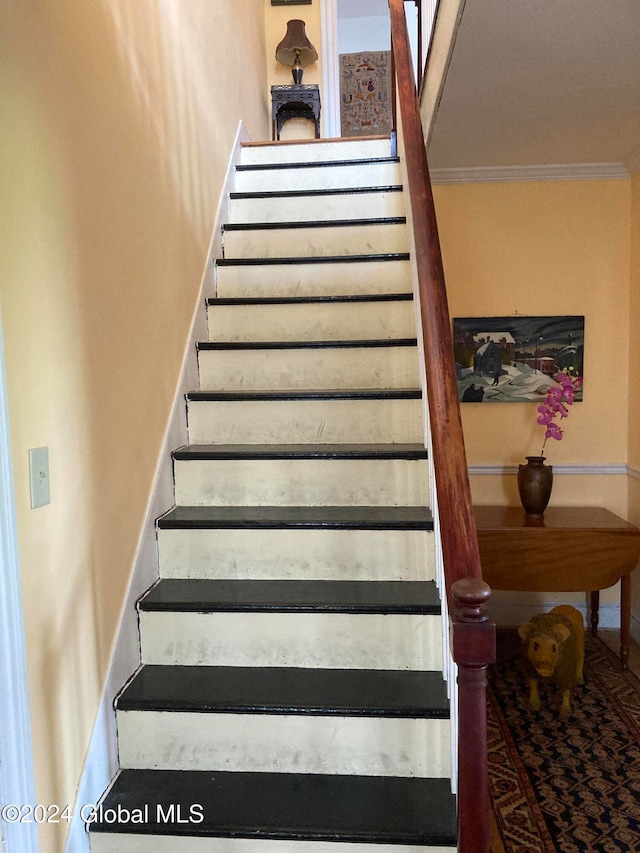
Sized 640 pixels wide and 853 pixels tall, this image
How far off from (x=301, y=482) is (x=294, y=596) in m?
0.42

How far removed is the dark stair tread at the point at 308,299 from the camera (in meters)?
2.54

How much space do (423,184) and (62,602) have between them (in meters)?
1.50

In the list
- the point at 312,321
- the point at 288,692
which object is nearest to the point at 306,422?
the point at 312,321

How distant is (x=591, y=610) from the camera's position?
3271mm

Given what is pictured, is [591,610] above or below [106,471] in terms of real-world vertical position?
below

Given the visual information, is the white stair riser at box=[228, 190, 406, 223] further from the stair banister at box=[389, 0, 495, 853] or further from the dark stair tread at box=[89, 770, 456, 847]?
the dark stair tread at box=[89, 770, 456, 847]

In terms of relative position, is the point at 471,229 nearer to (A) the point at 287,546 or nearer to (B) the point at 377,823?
(A) the point at 287,546

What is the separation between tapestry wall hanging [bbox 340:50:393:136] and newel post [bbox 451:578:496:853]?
5541mm

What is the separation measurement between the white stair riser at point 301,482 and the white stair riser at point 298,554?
0.67 ft

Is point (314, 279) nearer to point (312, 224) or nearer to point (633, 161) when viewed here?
point (312, 224)

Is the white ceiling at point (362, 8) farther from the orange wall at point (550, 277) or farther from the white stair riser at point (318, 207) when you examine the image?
the white stair riser at point (318, 207)

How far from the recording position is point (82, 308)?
152 cm

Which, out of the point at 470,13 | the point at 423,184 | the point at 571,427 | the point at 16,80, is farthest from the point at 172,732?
the point at 571,427

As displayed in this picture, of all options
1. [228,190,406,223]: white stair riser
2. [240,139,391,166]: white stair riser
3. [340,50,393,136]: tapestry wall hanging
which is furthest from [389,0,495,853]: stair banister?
[340,50,393,136]: tapestry wall hanging
